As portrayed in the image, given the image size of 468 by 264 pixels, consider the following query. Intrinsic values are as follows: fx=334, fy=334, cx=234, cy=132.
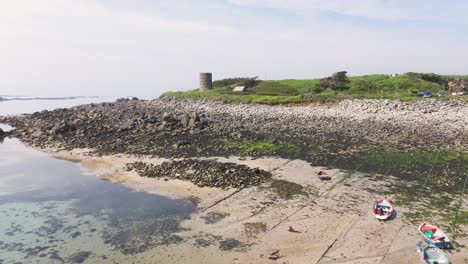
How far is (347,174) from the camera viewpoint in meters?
21.2

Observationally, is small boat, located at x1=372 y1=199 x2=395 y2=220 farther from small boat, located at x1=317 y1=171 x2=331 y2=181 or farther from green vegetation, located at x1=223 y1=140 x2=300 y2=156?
green vegetation, located at x1=223 y1=140 x2=300 y2=156

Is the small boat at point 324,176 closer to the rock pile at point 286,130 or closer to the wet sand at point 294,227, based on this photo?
the wet sand at point 294,227

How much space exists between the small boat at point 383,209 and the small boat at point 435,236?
5.40 ft

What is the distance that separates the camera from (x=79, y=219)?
54.6 ft

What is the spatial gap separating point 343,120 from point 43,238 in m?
33.3

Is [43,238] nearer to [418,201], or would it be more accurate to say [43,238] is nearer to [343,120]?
[418,201]

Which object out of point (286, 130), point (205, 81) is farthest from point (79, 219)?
point (205, 81)

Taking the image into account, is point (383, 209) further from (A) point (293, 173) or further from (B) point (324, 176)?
(A) point (293, 173)

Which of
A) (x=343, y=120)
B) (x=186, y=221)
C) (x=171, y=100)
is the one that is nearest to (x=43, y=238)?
(x=186, y=221)

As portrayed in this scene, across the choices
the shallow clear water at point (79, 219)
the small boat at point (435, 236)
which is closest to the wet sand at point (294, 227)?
the small boat at point (435, 236)

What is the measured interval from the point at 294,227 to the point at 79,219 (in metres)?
10.5

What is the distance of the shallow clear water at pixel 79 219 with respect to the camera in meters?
13.4

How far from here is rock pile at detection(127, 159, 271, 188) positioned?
2042cm

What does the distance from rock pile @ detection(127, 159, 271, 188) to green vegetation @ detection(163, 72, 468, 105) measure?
33.0m
